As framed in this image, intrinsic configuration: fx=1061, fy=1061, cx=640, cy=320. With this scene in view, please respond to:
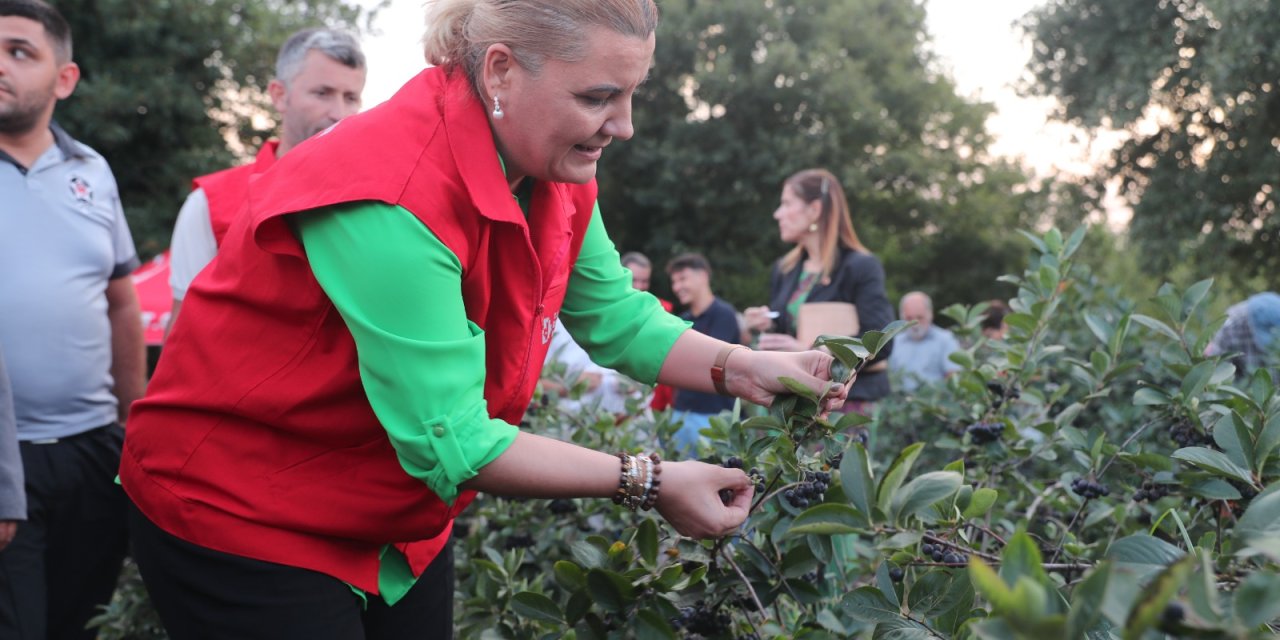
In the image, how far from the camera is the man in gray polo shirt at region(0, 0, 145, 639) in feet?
8.65

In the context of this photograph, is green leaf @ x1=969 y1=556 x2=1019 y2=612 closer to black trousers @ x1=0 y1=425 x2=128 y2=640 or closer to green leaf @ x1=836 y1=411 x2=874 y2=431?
green leaf @ x1=836 y1=411 x2=874 y2=431

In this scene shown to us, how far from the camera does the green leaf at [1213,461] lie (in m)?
1.44

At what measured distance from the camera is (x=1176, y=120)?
51.4ft

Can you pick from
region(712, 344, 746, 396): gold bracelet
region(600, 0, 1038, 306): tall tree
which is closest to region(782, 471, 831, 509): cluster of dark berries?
region(712, 344, 746, 396): gold bracelet

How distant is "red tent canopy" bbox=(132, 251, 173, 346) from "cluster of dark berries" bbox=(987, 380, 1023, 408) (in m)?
5.63

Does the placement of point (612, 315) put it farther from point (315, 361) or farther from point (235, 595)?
point (235, 595)

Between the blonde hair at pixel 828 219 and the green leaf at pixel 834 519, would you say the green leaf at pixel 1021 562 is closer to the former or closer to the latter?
the green leaf at pixel 834 519

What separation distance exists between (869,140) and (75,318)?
21.2 meters

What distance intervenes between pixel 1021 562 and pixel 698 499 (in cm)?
63

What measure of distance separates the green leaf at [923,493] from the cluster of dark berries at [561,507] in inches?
58.5

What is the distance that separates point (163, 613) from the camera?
176 cm

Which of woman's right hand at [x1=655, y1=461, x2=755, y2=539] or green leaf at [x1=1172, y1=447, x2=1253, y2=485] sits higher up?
green leaf at [x1=1172, y1=447, x2=1253, y2=485]

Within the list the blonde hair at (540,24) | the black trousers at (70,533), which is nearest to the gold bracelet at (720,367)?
the blonde hair at (540,24)

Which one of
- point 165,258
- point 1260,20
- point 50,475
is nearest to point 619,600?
point 50,475
